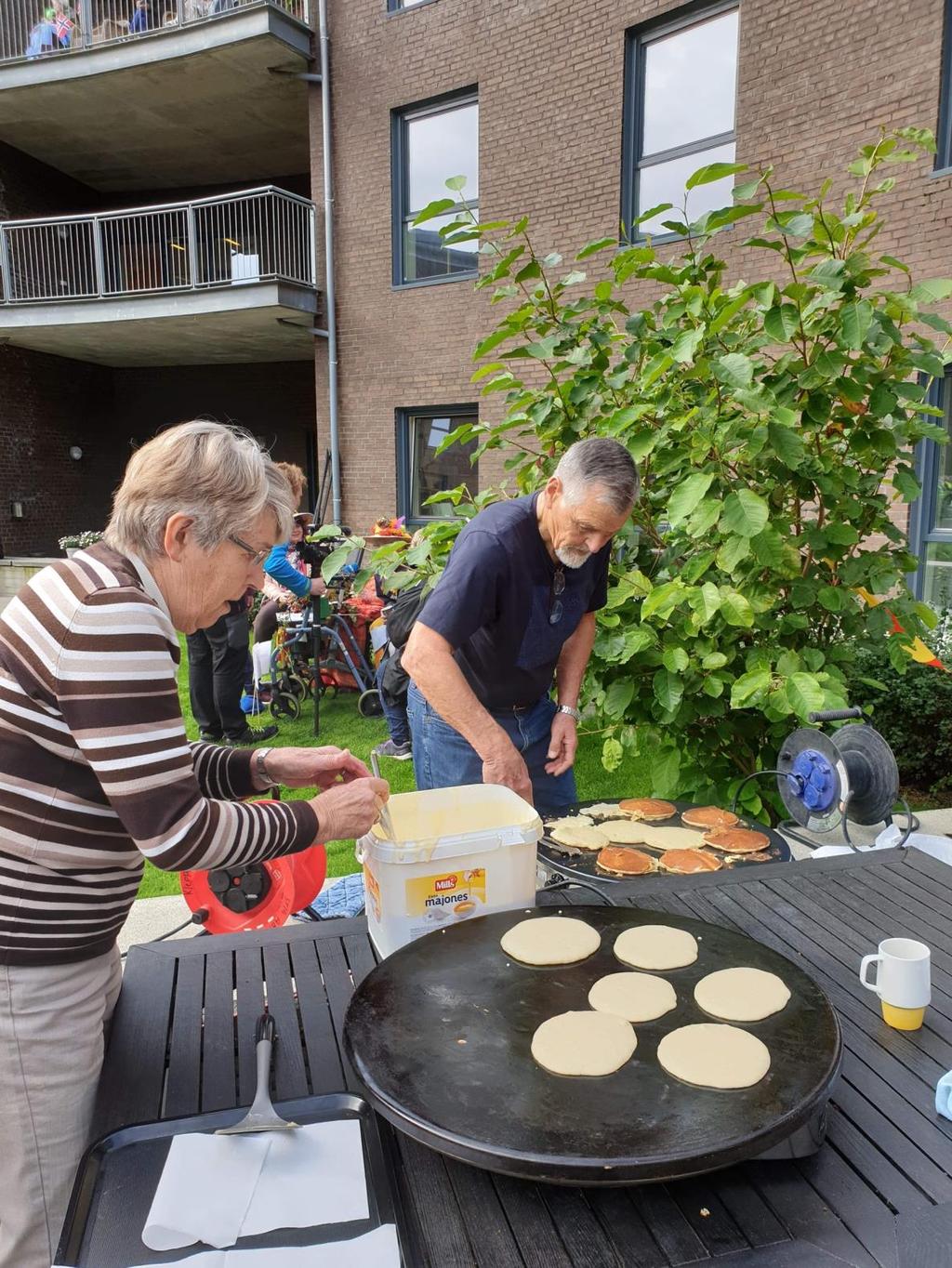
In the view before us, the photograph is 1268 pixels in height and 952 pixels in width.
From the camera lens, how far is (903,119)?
685 centimetres

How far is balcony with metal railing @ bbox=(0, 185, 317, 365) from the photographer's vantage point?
36.2 feet

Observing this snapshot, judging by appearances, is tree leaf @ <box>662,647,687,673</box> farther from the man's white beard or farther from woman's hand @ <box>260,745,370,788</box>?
woman's hand @ <box>260,745,370,788</box>

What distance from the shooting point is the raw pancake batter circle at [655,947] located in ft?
5.00

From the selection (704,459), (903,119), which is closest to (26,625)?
(704,459)

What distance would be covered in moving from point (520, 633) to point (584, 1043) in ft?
4.98

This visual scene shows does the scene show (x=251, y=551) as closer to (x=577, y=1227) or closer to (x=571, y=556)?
(x=577, y=1227)

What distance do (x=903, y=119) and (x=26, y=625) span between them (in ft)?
26.0

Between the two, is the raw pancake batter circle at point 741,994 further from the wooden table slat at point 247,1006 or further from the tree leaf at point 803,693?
the tree leaf at point 803,693

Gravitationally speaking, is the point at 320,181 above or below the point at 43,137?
below

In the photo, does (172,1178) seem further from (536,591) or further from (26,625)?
(536,591)

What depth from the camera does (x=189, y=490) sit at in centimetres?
142

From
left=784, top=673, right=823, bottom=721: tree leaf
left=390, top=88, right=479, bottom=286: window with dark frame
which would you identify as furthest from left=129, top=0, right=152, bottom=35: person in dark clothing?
left=784, top=673, right=823, bottom=721: tree leaf

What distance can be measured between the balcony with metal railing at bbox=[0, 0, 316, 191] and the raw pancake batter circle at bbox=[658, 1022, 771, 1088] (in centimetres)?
1184

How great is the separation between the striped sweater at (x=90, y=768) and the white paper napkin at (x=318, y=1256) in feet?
1.66
